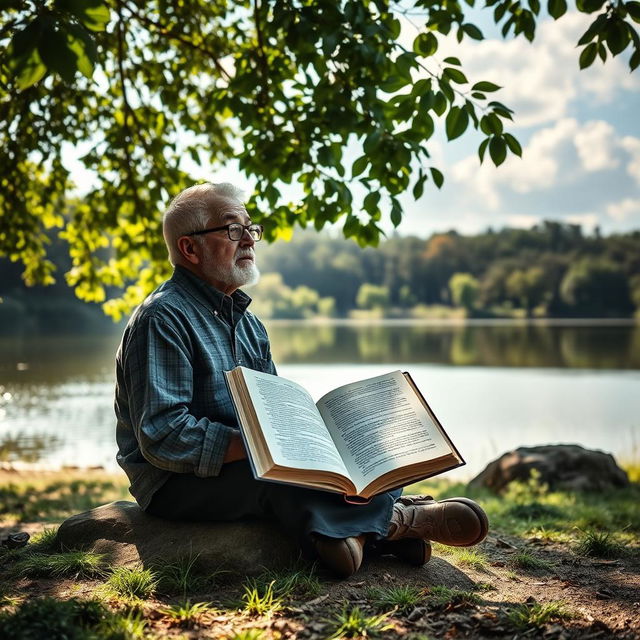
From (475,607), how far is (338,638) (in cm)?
69

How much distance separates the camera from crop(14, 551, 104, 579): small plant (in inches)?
124

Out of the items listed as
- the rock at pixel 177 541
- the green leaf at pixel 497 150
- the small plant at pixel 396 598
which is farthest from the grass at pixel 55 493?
the green leaf at pixel 497 150

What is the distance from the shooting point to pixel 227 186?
3621 millimetres

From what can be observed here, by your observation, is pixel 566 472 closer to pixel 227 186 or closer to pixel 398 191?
pixel 398 191

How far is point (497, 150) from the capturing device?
12.4 ft

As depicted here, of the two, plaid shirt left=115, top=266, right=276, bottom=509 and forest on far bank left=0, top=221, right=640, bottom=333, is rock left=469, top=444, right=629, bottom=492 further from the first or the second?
forest on far bank left=0, top=221, right=640, bottom=333

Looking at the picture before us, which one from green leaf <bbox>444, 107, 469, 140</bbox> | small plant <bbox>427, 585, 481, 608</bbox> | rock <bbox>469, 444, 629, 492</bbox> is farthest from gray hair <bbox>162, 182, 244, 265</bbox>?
rock <bbox>469, 444, 629, 492</bbox>

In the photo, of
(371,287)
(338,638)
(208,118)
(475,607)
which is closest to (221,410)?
(338,638)

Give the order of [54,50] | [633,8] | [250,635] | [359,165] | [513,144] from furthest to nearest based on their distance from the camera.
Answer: [359,165] → [513,144] → [633,8] → [250,635] → [54,50]

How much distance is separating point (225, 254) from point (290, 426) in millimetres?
1089

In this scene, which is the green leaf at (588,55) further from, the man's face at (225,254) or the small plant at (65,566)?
the small plant at (65,566)

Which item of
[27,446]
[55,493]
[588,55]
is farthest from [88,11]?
[27,446]

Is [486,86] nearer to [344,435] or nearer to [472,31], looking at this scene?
[472,31]

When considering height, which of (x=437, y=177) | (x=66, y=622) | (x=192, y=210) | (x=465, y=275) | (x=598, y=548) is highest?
(x=437, y=177)
